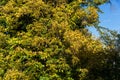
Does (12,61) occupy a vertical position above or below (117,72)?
above

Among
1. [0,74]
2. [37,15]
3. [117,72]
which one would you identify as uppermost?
[37,15]

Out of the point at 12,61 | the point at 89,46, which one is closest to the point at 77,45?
the point at 89,46

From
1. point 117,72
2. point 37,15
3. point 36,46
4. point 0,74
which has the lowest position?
point 117,72

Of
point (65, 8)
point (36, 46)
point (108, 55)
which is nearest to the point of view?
point (36, 46)

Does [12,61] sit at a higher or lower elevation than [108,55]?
higher

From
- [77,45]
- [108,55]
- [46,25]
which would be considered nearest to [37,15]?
[46,25]

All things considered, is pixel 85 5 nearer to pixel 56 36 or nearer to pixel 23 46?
pixel 56 36

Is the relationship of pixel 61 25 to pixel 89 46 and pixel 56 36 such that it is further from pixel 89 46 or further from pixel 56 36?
pixel 89 46

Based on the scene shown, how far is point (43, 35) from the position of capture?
80.0 feet

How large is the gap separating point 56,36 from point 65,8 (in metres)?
2.42

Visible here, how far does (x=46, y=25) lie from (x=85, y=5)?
407cm

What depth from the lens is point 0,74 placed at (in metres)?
24.3

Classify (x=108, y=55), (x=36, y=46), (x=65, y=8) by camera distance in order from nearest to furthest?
(x=36, y=46) → (x=65, y=8) → (x=108, y=55)

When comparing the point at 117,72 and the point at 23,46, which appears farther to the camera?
the point at 117,72
